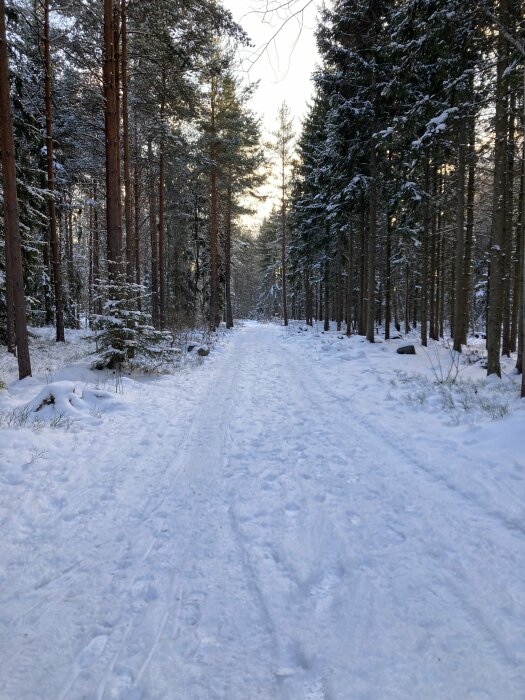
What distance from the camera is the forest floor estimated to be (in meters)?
1.87

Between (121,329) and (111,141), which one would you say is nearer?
(121,329)

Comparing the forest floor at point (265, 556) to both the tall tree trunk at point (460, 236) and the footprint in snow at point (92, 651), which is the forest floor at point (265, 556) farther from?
the tall tree trunk at point (460, 236)

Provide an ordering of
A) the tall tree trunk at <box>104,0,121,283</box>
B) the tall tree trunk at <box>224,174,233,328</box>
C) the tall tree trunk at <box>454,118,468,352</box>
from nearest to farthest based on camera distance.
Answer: the tall tree trunk at <box>104,0,121,283</box> → the tall tree trunk at <box>454,118,468,352</box> → the tall tree trunk at <box>224,174,233,328</box>

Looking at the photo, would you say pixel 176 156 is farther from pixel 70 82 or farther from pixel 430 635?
pixel 430 635

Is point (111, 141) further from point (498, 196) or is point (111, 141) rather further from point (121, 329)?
point (498, 196)

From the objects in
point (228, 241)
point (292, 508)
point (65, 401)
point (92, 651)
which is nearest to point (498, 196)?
point (292, 508)

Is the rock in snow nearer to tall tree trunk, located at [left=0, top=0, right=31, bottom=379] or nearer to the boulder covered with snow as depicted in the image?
the boulder covered with snow

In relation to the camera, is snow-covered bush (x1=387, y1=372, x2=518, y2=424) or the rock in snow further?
the rock in snow

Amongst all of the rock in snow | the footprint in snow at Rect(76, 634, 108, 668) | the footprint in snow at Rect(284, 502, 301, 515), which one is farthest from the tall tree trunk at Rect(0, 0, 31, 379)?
the rock in snow

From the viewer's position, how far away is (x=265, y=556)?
2789 millimetres

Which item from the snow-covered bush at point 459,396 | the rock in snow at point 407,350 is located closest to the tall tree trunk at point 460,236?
the rock in snow at point 407,350

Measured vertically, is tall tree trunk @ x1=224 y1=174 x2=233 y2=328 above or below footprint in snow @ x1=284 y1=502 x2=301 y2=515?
above

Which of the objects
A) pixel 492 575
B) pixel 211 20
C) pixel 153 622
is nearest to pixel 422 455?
pixel 492 575

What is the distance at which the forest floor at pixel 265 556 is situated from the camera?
6.12ft
